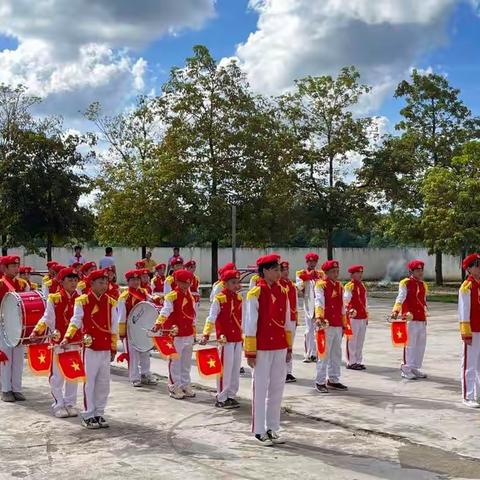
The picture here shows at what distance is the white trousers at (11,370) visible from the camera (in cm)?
981

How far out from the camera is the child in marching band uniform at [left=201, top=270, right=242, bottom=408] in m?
9.38

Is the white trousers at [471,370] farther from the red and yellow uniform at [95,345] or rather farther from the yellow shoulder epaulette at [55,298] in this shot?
the yellow shoulder epaulette at [55,298]

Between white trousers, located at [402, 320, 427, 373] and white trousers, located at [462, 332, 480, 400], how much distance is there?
5.99ft

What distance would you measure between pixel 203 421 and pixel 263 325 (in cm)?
169

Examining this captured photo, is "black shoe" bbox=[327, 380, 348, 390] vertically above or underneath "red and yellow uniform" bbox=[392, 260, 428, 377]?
underneath

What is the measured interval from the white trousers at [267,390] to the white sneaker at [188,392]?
2.54 meters

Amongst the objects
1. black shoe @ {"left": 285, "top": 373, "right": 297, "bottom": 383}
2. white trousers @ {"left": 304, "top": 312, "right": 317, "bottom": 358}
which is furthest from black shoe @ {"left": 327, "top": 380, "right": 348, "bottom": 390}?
white trousers @ {"left": 304, "top": 312, "right": 317, "bottom": 358}

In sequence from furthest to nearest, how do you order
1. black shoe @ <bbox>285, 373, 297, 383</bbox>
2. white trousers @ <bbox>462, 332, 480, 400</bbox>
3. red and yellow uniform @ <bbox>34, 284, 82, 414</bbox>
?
black shoe @ <bbox>285, 373, 297, 383</bbox>, white trousers @ <bbox>462, 332, 480, 400</bbox>, red and yellow uniform @ <bbox>34, 284, 82, 414</bbox>

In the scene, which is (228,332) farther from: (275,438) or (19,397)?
(19,397)

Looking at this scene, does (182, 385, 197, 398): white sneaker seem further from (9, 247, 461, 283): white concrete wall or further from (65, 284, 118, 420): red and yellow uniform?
(9, 247, 461, 283): white concrete wall

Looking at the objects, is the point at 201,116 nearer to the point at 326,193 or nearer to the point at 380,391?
the point at 326,193

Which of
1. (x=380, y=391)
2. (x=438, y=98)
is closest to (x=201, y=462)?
(x=380, y=391)

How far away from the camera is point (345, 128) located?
3250cm

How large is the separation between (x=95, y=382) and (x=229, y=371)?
1920 millimetres
